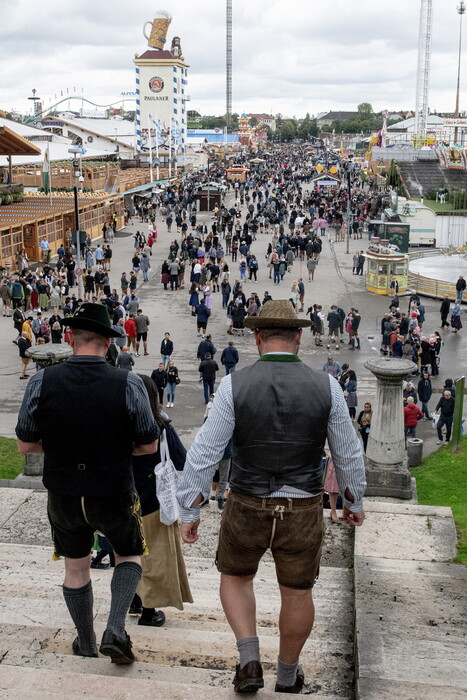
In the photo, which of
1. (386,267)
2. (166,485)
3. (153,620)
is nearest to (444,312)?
(386,267)

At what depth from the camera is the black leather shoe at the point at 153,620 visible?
4.46m

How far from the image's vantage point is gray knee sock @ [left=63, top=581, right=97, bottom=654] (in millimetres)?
3738

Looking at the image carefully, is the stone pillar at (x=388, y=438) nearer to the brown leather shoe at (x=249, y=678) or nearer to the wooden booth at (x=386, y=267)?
the brown leather shoe at (x=249, y=678)

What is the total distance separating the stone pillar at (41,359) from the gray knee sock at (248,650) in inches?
236

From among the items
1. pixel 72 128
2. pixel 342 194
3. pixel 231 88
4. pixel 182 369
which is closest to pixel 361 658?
pixel 182 369

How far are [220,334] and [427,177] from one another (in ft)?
136

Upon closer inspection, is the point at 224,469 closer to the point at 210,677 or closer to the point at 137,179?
the point at 210,677

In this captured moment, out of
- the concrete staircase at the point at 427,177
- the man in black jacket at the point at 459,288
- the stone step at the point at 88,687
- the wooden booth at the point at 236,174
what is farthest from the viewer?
the wooden booth at the point at 236,174

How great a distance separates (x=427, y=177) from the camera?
5922 centimetres

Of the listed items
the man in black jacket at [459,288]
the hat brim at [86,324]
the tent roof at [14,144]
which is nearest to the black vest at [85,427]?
the hat brim at [86,324]

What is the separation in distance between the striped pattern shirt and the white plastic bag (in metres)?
0.63

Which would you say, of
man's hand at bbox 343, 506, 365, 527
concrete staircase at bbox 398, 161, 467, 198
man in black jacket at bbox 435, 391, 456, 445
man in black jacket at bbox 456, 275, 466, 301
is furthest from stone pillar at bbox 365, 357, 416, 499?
concrete staircase at bbox 398, 161, 467, 198

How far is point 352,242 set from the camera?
4125 centimetres

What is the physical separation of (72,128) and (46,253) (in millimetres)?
49845
